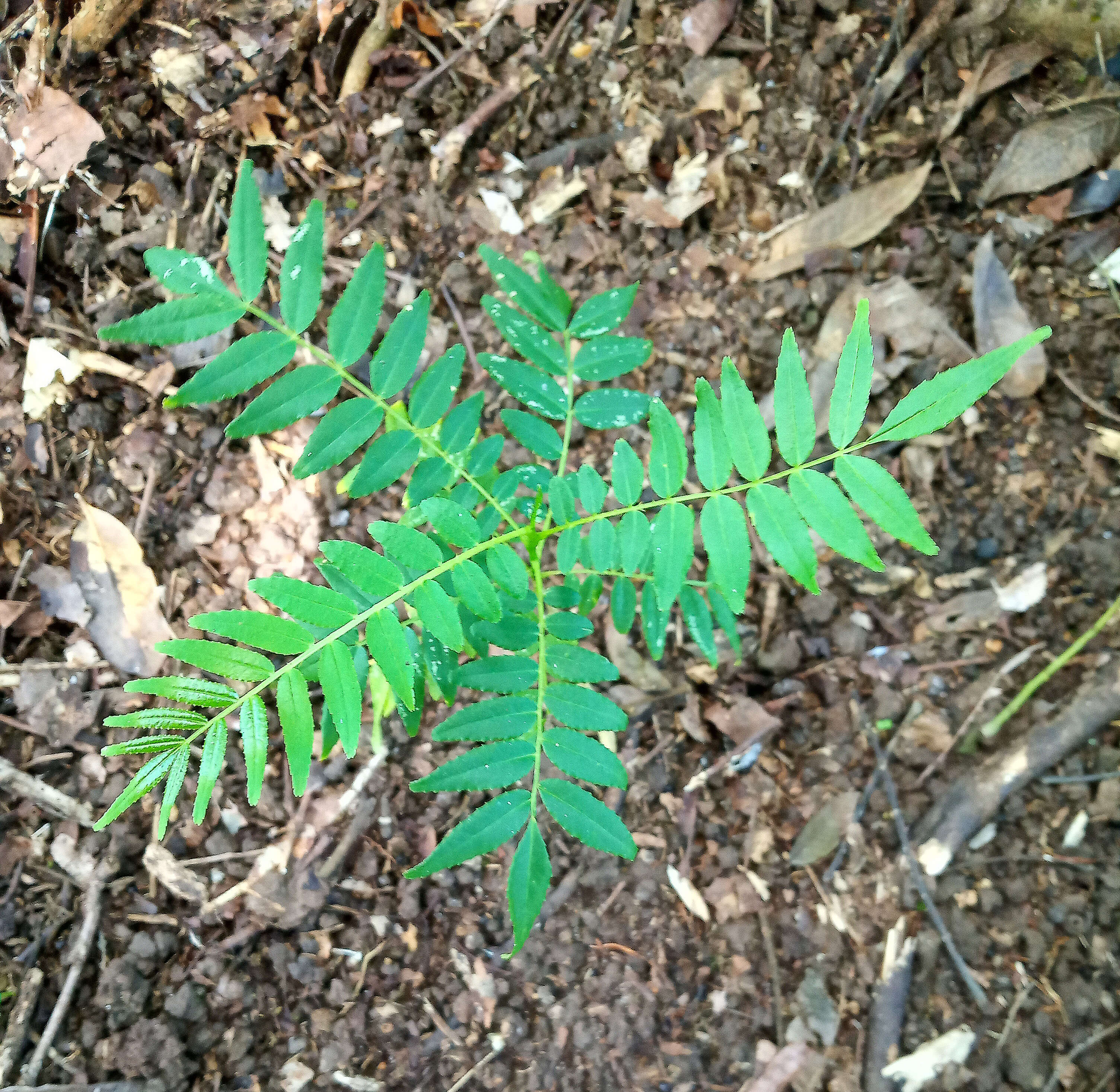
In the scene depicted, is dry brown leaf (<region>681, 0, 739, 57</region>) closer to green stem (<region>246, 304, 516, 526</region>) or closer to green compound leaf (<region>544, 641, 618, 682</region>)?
green stem (<region>246, 304, 516, 526</region>)

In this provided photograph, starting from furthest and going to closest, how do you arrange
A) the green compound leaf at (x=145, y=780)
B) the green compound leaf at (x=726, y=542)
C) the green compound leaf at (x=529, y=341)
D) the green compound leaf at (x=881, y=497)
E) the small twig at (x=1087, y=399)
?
the small twig at (x=1087, y=399)
the green compound leaf at (x=529, y=341)
the green compound leaf at (x=726, y=542)
the green compound leaf at (x=881, y=497)
the green compound leaf at (x=145, y=780)

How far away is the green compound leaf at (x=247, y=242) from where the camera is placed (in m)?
1.36

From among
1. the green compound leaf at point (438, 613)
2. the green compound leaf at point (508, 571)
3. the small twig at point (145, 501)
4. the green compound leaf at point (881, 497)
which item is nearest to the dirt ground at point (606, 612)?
the small twig at point (145, 501)

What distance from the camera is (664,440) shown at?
1456mm

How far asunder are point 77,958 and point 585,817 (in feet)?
5.16

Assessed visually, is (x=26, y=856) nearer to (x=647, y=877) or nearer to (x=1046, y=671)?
(x=647, y=877)

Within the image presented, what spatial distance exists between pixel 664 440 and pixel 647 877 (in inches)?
54.8

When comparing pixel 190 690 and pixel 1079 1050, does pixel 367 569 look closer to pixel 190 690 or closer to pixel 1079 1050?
pixel 190 690

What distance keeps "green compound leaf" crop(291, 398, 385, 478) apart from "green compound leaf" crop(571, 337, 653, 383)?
45 centimetres

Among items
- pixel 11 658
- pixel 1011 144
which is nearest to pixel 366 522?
pixel 11 658

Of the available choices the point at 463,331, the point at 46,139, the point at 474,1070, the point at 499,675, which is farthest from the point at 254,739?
the point at 46,139

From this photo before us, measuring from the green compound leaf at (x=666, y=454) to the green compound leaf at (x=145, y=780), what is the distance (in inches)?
34.4

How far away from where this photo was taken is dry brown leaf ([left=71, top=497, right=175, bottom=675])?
2.28m

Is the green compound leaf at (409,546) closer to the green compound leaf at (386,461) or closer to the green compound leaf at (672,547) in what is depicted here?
the green compound leaf at (386,461)
